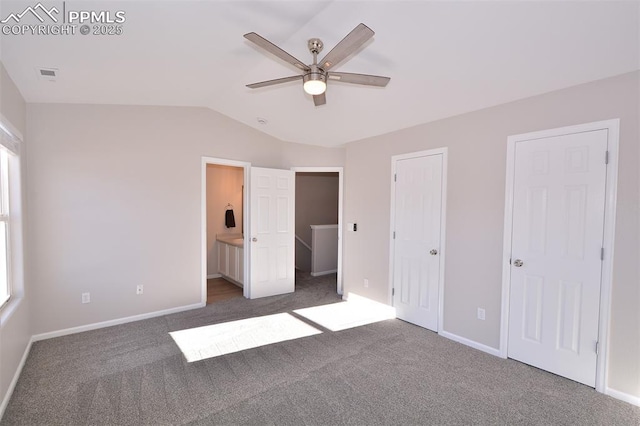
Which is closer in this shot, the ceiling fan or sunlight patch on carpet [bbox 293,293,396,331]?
the ceiling fan

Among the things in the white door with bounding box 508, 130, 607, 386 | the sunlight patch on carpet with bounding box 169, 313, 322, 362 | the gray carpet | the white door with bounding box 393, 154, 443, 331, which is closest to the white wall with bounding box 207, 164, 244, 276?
the sunlight patch on carpet with bounding box 169, 313, 322, 362

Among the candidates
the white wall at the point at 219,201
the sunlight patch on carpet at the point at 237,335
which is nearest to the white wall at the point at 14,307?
the sunlight patch on carpet at the point at 237,335

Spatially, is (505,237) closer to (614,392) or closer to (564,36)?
(614,392)

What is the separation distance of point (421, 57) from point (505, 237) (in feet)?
6.22

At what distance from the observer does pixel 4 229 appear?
272 cm

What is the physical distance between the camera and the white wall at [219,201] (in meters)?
6.17

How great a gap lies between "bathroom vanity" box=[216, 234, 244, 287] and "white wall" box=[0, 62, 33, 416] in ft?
8.71

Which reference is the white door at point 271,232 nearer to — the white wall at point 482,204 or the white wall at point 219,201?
the white wall at point 482,204

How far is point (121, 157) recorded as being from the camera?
3752mm

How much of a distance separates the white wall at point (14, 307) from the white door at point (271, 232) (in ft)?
8.45

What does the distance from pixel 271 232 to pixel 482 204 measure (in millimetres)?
3125

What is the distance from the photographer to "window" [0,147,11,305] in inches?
104

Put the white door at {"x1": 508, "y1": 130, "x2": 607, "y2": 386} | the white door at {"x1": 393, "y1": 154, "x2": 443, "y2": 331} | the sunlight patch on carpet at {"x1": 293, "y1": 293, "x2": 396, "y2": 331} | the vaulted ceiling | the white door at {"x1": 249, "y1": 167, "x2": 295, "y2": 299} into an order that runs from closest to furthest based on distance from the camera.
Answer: the vaulted ceiling
the white door at {"x1": 508, "y1": 130, "x2": 607, "y2": 386}
the white door at {"x1": 393, "y1": 154, "x2": 443, "y2": 331}
the sunlight patch on carpet at {"x1": 293, "y1": 293, "x2": 396, "y2": 331}
the white door at {"x1": 249, "y1": 167, "x2": 295, "y2": 299}

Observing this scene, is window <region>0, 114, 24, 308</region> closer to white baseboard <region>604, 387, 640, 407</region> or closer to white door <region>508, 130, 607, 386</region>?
white door <region>508, 130, 607, 386</region>
